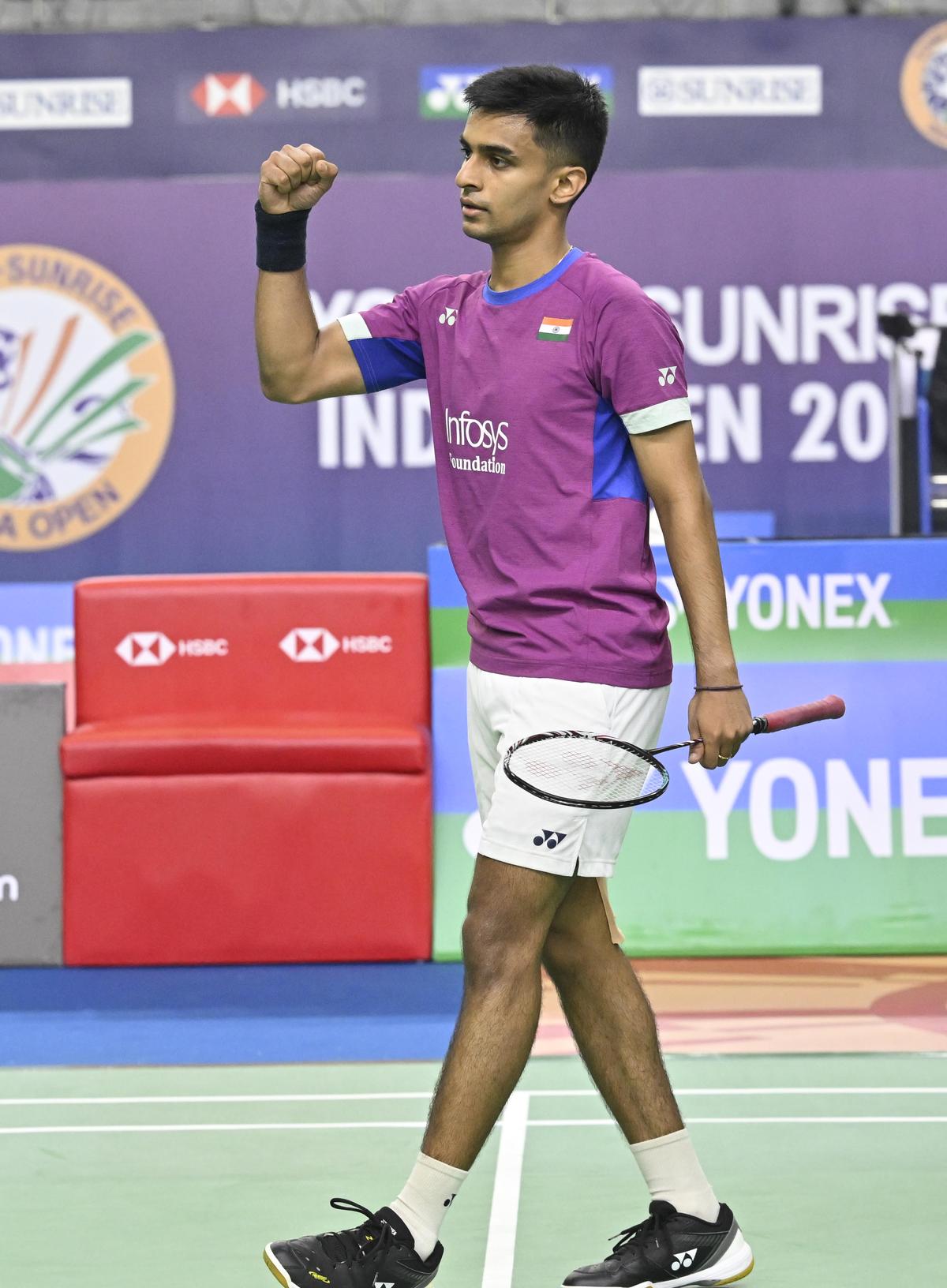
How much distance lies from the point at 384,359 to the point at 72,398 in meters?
6.26

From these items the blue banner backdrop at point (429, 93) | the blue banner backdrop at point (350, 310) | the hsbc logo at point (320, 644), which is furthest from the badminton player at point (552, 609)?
the blue banner backdrop at point (429, 93)

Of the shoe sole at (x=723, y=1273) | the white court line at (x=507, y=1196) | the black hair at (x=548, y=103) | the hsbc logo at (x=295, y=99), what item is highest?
the hsbc logo at (x=295, y=99)

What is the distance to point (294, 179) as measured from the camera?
2.36m

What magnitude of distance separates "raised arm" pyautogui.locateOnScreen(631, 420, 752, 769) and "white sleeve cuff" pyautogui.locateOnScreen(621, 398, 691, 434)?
0.01 metres

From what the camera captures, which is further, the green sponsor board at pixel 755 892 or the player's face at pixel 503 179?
the green sponsor board at pixel 755 892

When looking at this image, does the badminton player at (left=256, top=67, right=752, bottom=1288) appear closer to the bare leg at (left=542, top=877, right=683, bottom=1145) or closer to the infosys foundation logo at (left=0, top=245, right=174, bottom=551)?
the bare leg at (left=542, top=877, right=683, bottom=1145)

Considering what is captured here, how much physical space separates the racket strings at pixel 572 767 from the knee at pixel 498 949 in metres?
0.18

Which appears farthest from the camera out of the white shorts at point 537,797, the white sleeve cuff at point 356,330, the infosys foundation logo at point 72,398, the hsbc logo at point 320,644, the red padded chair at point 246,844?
the infosys foundation logo at point 72,398

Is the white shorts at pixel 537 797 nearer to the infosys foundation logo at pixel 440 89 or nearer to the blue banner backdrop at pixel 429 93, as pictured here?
the blue banner backdrop at pixel 429 93

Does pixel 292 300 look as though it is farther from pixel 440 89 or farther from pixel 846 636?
pixel 440 89

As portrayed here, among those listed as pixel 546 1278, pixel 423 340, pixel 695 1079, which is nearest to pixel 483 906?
pixel 546 1278

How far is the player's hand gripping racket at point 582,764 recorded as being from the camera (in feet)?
7.40

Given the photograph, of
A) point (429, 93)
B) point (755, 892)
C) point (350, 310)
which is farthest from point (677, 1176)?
point (429, 93)

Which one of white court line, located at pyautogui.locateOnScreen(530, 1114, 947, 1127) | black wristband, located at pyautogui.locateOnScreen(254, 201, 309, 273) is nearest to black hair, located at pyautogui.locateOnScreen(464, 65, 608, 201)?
black wristband, located at pyautogui.locateOnScreen(254, 201, 309, 273)
